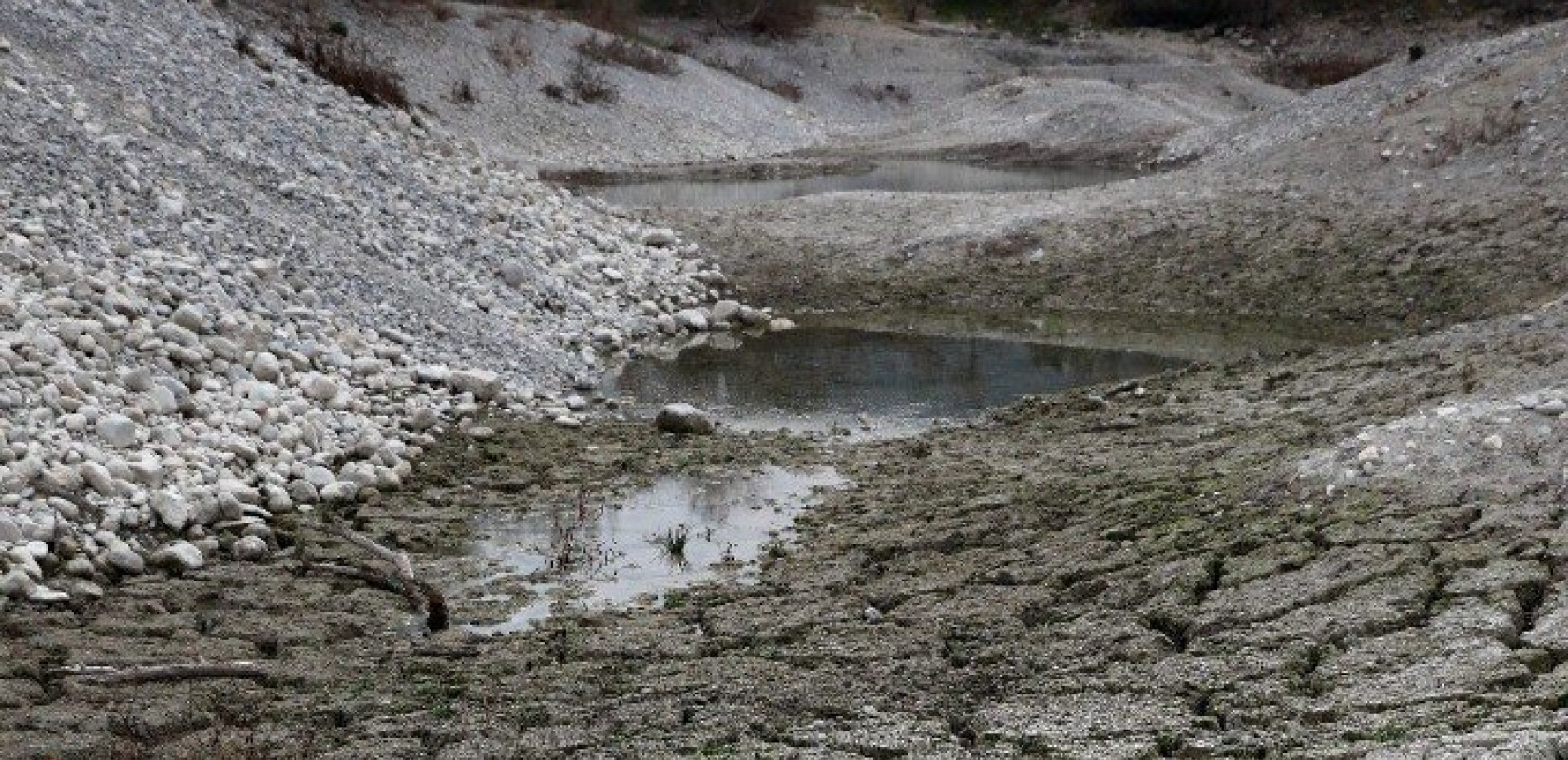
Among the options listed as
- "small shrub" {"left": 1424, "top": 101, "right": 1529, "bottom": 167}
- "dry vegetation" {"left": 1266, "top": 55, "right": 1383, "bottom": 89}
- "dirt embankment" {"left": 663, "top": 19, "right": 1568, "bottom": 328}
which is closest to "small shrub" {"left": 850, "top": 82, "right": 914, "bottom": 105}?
"dry vegetation" {"left": 1266, "top": 55, "right": 1383, "bottom": 89}

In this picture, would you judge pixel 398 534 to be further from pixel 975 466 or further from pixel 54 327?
pixel 975 466

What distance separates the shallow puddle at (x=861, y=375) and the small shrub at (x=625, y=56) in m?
22.2

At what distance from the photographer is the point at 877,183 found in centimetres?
3562

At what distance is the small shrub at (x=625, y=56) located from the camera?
1686 inches

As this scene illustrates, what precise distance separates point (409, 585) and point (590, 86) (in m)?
29.3

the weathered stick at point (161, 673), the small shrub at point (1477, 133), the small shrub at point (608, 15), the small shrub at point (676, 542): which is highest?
the small shrub at point (608, 15)

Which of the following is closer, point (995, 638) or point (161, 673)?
point (161, 673)

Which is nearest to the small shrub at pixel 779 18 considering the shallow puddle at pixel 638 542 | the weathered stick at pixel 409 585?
the shallow puddle at pixel 638 542

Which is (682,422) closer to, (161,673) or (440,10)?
(161,673)

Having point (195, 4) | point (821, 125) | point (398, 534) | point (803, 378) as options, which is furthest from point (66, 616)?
point (821, 125)

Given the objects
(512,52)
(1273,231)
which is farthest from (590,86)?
(1273,231)

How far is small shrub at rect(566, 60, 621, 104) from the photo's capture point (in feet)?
130

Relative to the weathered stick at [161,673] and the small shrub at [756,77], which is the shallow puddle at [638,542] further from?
the small shrub at [756,77]

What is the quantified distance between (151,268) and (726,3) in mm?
40763
